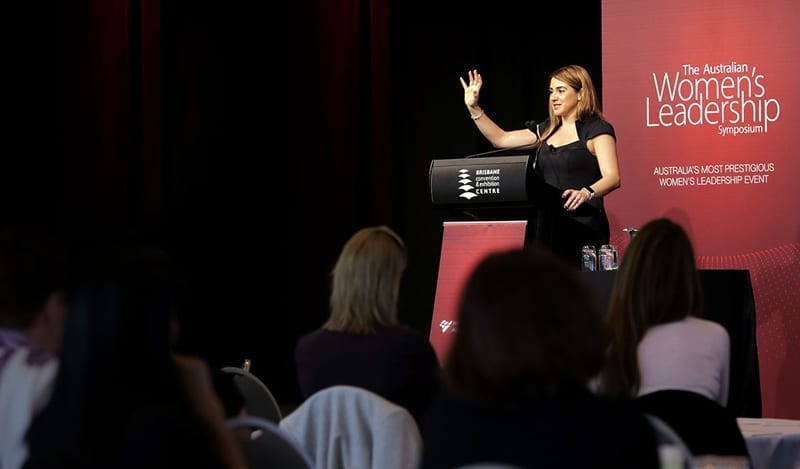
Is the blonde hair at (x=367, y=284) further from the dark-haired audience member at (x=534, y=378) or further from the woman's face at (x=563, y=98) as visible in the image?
the woman's face at (x=563, y=98)

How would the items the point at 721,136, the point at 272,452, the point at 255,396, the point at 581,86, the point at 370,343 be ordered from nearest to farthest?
the point at 272,452 < the point at 370,343 < the point at 255,396 < the point at 581,86 < the point at 721,136

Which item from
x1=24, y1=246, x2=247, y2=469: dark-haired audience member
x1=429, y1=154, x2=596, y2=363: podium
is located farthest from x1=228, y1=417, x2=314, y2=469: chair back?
x1=429, y1=154, x2=596, y2=363: podium

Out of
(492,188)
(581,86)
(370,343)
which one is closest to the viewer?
(370,343)

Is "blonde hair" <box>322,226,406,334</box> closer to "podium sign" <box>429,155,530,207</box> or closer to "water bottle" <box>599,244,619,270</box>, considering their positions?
"podium sign" <box>429,155,530,207</box>

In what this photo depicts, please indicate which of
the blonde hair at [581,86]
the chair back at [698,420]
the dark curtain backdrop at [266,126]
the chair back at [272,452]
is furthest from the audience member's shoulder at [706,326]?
the dark curtain backdrop at [266,126]

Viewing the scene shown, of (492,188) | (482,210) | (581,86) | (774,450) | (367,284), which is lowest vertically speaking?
(774,450)

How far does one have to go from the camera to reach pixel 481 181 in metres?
4.67

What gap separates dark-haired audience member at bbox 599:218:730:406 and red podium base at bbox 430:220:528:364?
2.13 metres

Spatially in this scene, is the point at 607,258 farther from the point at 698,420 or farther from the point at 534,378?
the point at 534,378

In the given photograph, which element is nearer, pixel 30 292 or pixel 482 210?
pixel 30 292

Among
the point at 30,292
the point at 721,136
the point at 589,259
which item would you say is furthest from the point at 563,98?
the point at 30,292

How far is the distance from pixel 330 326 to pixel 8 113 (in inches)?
112

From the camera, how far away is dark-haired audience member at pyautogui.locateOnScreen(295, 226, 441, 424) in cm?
284

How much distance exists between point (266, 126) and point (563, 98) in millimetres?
2102
